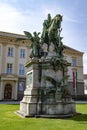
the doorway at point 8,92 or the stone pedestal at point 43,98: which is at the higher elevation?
the stone pedestal at point 43,98

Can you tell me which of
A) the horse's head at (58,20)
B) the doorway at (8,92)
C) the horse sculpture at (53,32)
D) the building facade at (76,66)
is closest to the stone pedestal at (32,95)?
the horse sculpture at (53,32)

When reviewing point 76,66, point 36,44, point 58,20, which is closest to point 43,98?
point 36,44

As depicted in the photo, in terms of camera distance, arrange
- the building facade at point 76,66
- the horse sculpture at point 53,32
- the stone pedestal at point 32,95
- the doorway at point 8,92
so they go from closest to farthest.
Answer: the stone pedestal at point 32,95, the horse sculpture at point 53,32, the doorway at point 8,92, the building facade at point 76,66

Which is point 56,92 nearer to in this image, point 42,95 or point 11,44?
point 42,95

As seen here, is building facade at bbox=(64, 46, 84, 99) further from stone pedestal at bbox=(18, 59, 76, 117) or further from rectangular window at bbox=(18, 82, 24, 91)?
stone pedestal at bbox=(18, 59, 76, 117)

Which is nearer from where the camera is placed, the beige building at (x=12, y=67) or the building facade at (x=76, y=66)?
the beige building at (x=12, y=67)

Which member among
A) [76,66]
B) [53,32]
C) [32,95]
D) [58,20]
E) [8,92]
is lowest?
[8,92]

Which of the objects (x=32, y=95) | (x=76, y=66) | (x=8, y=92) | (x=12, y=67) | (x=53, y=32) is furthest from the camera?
(x=76, y=66)

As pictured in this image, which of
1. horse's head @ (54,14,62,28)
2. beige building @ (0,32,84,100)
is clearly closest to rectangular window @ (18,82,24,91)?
beige building @ (0,32,84,100)

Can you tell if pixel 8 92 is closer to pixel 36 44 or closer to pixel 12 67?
pixel 12 67

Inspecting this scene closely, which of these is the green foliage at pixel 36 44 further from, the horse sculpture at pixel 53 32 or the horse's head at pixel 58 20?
the horse's head at pixel 58 20

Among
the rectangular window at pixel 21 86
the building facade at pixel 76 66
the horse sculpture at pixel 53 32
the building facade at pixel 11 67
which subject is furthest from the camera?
the building facade at pixel 76 66

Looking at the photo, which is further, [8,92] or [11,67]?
[11,67]

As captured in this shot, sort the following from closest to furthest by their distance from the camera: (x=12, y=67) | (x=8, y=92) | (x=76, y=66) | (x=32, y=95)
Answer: (x=32, y=95), (x=8, y=92), (x=12, y=67), (x=76, y=66)
